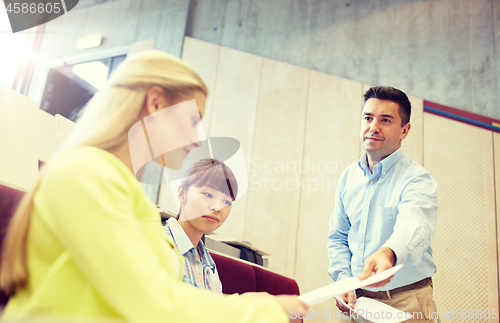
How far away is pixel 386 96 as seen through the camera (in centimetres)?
181

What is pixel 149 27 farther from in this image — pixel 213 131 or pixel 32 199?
pixel 32 199

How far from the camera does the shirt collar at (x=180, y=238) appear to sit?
1.25 meters

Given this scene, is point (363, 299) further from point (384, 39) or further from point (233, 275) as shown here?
point (384, 39)

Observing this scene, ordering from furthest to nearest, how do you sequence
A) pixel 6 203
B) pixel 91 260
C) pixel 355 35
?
1. pixel 355 35
2. pixel 6 203
3. pixel 91 260

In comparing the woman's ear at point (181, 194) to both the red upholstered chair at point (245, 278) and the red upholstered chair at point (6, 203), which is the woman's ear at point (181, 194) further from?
the red upholstered chair at point (6, 203)

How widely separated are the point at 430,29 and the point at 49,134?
3583 millimetres

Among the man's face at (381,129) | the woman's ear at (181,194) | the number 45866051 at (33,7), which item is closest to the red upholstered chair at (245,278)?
the woman's ear at (181,194)

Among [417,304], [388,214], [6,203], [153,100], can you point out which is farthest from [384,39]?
[6,203]

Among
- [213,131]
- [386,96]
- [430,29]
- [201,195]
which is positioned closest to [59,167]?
[201,195]

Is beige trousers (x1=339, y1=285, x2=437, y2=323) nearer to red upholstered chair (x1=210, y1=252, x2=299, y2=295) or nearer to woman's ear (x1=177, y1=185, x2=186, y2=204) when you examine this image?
red upholstered chair (x1=210, y1=252, x2=299, y2=295)

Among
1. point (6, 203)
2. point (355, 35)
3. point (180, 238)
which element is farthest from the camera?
point (355, 35)

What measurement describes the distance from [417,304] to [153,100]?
4.30 ft

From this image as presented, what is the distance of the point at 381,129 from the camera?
1.76 m

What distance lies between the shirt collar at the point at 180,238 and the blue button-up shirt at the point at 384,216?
70 cm
